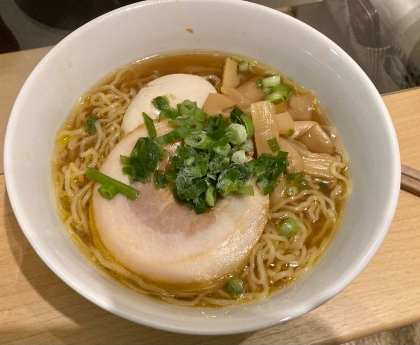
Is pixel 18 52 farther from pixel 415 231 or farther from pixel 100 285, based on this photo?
pixel 415 231

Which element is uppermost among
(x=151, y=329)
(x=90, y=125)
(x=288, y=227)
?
(x=90, y=125)

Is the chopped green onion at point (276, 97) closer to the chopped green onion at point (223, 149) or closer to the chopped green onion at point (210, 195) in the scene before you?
the chopped green onion at point (223, 149)

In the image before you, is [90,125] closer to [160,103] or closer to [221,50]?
[160,103]

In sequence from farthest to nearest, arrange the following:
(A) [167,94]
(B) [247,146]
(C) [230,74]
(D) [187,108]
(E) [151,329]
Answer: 1. (C) [230,74]
2. (A) [167,94]
3. (D) [187,108]
4. (B) [247,146]
5. (E) [151,329]

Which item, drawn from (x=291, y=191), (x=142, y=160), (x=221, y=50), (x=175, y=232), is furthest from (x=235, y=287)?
(x=221, y=50)

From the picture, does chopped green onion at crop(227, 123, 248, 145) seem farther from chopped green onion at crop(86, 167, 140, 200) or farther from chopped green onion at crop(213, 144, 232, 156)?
chopped green onion at crop(86, 167, 140, 200)

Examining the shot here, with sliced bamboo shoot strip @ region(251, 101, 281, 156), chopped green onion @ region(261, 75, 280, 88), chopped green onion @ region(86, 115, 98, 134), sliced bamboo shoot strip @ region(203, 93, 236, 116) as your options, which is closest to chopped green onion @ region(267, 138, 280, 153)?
sliced bamboo shoot strip @ region(251, 101, 281, 156)
